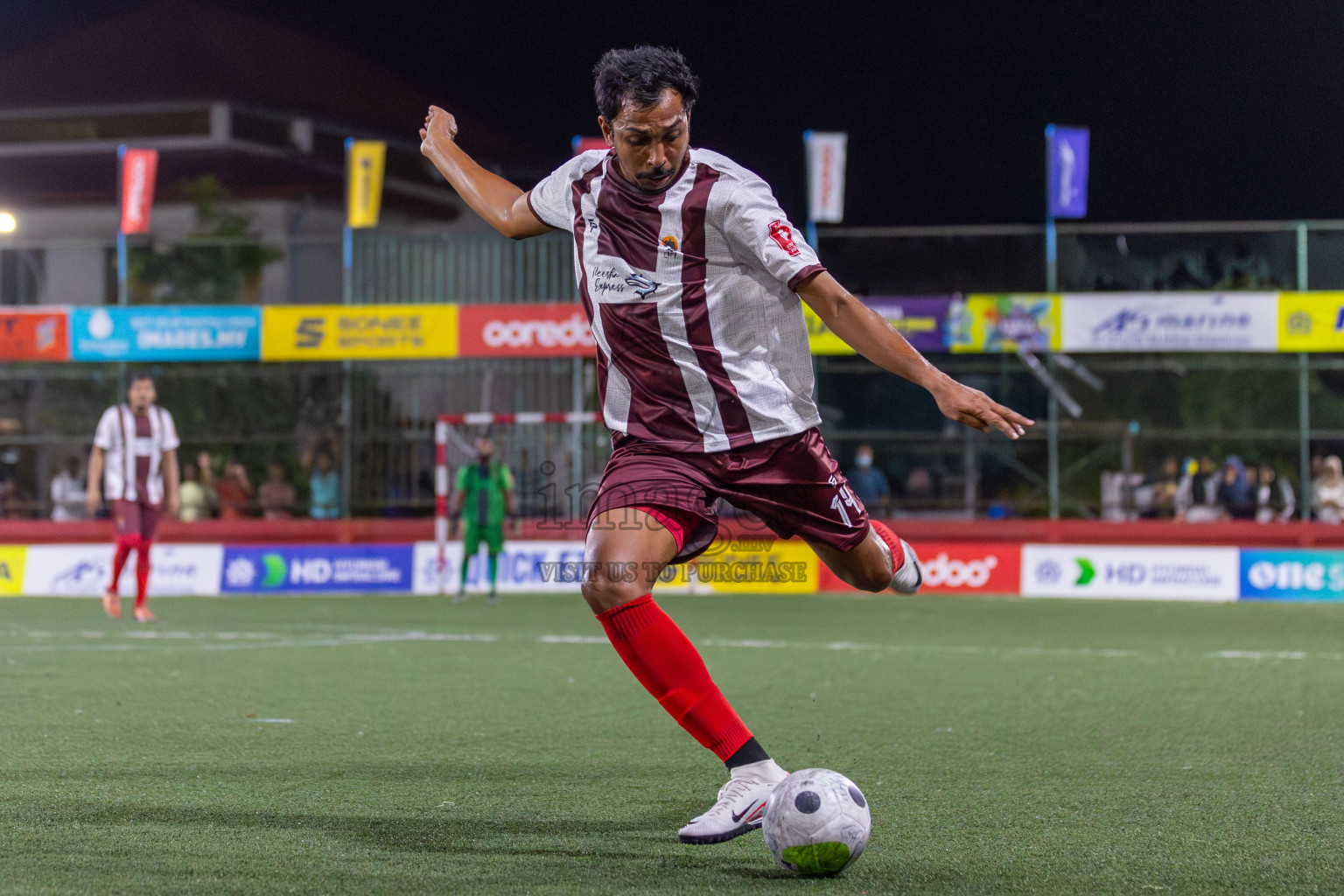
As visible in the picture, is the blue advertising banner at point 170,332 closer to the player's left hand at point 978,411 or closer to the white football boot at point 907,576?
the white football boot at point 907,576

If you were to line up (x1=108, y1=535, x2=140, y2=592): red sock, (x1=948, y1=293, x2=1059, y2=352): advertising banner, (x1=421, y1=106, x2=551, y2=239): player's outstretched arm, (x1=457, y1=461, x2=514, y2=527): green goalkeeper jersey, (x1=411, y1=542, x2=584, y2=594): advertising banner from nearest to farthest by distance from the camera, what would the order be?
(x1=421, y1=106, x2=551, y2=239): player's outstretched arm → (x1=108, y1=535, x2=140, y2=592): red sock → (x1=457, y1=461, x2=514, y2=527): green goalkeeper jersey → (x1=411, y1=542, x2=584, y2=594): advertising banner → (x1=948, y1=293, x2=1059, y2=352): advertising banner

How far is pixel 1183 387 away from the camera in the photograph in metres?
19.3

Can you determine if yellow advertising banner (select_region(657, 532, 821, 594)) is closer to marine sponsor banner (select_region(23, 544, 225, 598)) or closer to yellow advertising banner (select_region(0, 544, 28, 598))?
marine sponsor banner (select_region(23, 544, 225, 598))

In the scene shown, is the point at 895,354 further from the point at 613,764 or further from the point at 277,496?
the point at 277,496

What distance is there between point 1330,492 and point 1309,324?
2.20m

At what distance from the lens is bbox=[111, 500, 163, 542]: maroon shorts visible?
11641 millimetres

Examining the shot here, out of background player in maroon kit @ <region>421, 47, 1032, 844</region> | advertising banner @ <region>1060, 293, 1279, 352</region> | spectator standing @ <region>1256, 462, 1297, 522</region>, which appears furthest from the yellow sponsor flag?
background player in maroon kit @ <region>421, 47, 1032, 844</region>

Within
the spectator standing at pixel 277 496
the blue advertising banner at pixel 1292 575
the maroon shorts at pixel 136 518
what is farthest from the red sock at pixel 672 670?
the spectator standing at pixel 277 496

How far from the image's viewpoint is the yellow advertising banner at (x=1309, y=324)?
1802 centimetres

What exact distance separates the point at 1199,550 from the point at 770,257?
46.9 feet

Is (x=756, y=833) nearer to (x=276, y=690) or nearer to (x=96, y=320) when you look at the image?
(x=276, y=690)

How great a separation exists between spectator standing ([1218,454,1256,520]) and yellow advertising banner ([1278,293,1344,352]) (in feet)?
5.36

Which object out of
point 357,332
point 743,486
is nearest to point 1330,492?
point 357,332

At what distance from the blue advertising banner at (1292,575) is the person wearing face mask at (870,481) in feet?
15.0
